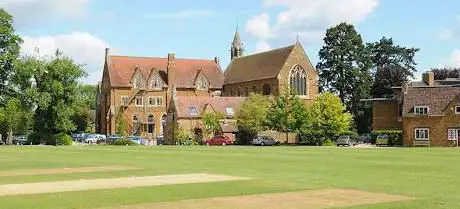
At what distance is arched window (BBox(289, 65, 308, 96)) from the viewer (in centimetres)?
10981

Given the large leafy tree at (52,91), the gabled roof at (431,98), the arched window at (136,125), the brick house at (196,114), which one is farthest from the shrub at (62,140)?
the gabled roof at (431,98)

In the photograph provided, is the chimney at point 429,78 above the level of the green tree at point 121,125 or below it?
above

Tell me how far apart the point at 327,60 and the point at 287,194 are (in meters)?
96.7

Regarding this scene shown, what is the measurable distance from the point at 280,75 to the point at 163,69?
79.5 feet

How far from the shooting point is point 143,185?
778 inches

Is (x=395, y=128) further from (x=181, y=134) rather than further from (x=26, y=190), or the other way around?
(x=26, y=190)

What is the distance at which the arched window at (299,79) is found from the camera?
360 feet

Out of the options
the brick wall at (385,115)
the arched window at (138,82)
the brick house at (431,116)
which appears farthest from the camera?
the arched window at (138,82)

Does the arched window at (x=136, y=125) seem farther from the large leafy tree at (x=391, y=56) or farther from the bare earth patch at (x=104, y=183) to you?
the bare earth patch at (x=104, y=183)

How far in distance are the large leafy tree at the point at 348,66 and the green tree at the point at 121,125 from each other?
34630mm

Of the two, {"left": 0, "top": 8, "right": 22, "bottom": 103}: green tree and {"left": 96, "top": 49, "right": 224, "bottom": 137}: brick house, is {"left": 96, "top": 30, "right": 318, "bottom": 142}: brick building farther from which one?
{"left": 0, "top": 8, "right": 22, "bottom": 103}: green tree

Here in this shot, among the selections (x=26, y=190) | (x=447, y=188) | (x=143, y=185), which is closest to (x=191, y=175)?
(x=143, y=185)

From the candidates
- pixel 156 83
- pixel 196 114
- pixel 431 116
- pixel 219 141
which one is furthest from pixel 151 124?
pixel 431 116

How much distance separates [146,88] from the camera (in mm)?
116812
